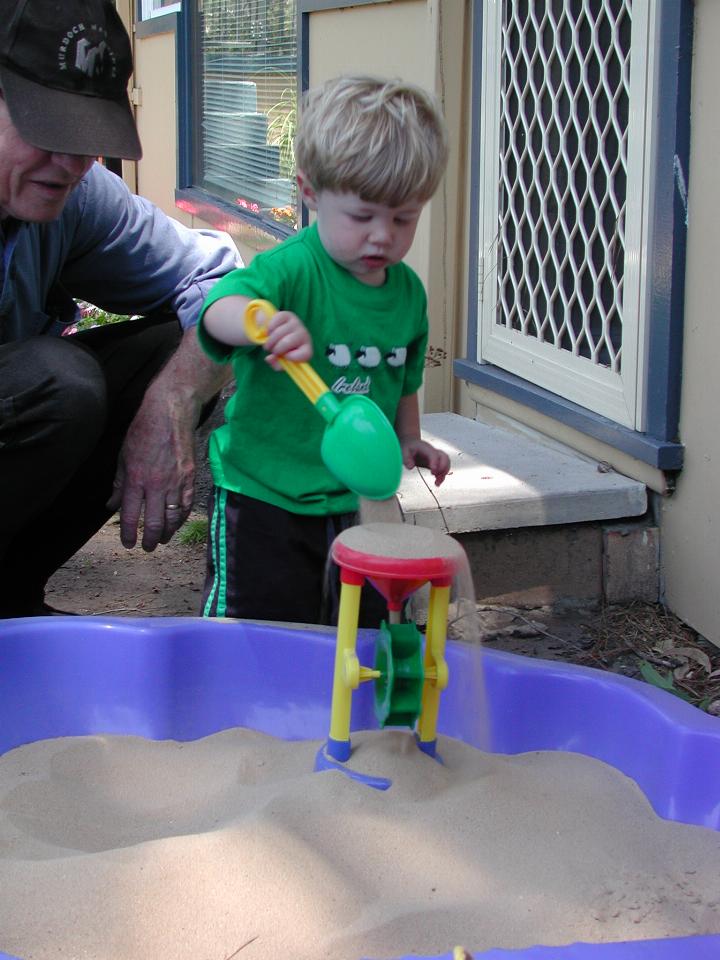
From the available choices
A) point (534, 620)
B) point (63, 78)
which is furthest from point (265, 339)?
point (534, 620)

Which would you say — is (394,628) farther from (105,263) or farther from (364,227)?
(105,263)

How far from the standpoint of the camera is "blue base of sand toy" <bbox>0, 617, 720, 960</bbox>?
5.51ft

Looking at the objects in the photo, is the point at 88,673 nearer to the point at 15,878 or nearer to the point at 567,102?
the point at 15,878

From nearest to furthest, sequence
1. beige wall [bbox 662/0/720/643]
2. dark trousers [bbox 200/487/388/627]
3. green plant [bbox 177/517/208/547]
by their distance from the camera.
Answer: dark trousers [bbox 200/487/388/627] → beige wall [bbox 662/0/720/643] → green plant [bbox 177/517/208/547]

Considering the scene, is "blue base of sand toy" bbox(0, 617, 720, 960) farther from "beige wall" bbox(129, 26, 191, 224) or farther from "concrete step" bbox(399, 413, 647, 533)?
"beige wall" bbox(129, 26, 191, 224)

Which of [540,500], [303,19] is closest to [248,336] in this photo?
[540,500]

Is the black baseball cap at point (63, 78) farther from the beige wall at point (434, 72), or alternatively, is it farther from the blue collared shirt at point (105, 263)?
the beige wall at point (434, 72)

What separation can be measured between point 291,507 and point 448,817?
621mm

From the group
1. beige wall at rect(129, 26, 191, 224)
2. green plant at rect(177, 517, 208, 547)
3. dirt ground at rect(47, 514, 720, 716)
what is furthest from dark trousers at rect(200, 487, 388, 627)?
beige wall at rect(129, 26, 191, 224)

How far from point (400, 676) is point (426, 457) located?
0.52m

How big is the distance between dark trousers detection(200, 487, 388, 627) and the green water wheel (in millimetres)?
436

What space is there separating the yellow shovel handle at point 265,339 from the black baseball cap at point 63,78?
50cm

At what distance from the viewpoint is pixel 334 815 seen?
1.39 m

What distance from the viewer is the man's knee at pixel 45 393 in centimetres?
206
